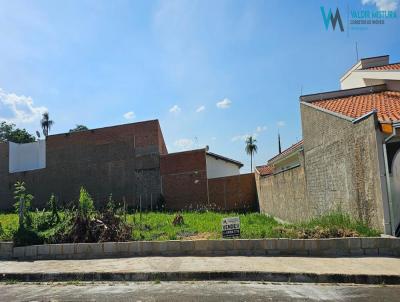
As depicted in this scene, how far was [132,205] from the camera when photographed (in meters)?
31.2

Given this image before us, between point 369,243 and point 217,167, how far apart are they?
2288 centimetres

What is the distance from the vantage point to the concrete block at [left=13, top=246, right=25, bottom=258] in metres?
11.9

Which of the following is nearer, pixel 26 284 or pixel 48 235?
pixel 26 284

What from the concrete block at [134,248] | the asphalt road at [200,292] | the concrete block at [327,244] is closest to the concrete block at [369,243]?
the concrete block at [327,244]

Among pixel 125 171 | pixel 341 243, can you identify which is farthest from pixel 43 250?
pixel 125 171

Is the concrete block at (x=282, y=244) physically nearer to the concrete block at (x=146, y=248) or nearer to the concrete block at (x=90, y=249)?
the concrete block at (x=146, y=248)

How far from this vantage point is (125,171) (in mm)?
31750

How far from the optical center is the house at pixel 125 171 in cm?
2914

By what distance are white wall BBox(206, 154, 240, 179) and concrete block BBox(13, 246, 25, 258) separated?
19.0 metres

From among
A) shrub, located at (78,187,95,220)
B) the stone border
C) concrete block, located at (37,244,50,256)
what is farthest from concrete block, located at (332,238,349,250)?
concrete block, located at (37,244,50,256)

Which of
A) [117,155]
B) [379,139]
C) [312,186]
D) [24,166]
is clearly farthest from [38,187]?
[379,139]

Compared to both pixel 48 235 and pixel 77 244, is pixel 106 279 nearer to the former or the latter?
pixel 77 244

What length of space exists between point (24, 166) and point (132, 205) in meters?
11.7

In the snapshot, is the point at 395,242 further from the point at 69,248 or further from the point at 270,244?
the point at 69,248
